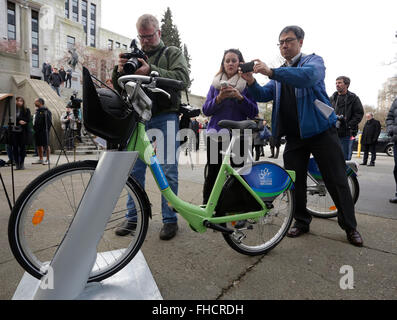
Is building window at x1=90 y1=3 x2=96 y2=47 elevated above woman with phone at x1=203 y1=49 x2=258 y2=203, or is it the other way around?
building window at x1=90 y1=3 x2=96 y2=47

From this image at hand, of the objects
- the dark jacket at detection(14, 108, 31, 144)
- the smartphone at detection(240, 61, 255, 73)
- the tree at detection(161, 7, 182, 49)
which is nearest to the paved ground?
the smartphone at detection(240, 61, 255, 73)

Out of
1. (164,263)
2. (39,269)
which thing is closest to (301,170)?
(164,263)

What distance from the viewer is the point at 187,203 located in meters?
1.95

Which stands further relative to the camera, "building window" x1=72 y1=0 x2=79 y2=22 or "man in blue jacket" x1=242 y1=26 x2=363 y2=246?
"building window" x1=72 y1=0 x2=79 y2=22

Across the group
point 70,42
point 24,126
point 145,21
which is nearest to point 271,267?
point 145,21

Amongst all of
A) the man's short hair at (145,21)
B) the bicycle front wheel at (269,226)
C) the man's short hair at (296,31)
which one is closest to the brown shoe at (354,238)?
the bicycle front wheel at (269,226)

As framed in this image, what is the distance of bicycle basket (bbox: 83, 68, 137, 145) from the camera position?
4.54 feet

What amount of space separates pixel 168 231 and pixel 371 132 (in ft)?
32.4

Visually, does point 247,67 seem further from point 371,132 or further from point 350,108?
point 371,132

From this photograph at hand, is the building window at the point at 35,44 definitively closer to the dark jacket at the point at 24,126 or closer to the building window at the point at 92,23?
the building window at the point at 92,23

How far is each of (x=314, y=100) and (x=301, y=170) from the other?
73cm

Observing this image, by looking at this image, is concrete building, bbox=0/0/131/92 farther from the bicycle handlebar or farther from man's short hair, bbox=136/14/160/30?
the bicycle handlebar

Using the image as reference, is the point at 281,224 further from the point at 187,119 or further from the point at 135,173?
the point at 135,173

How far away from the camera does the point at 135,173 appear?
249 cm
